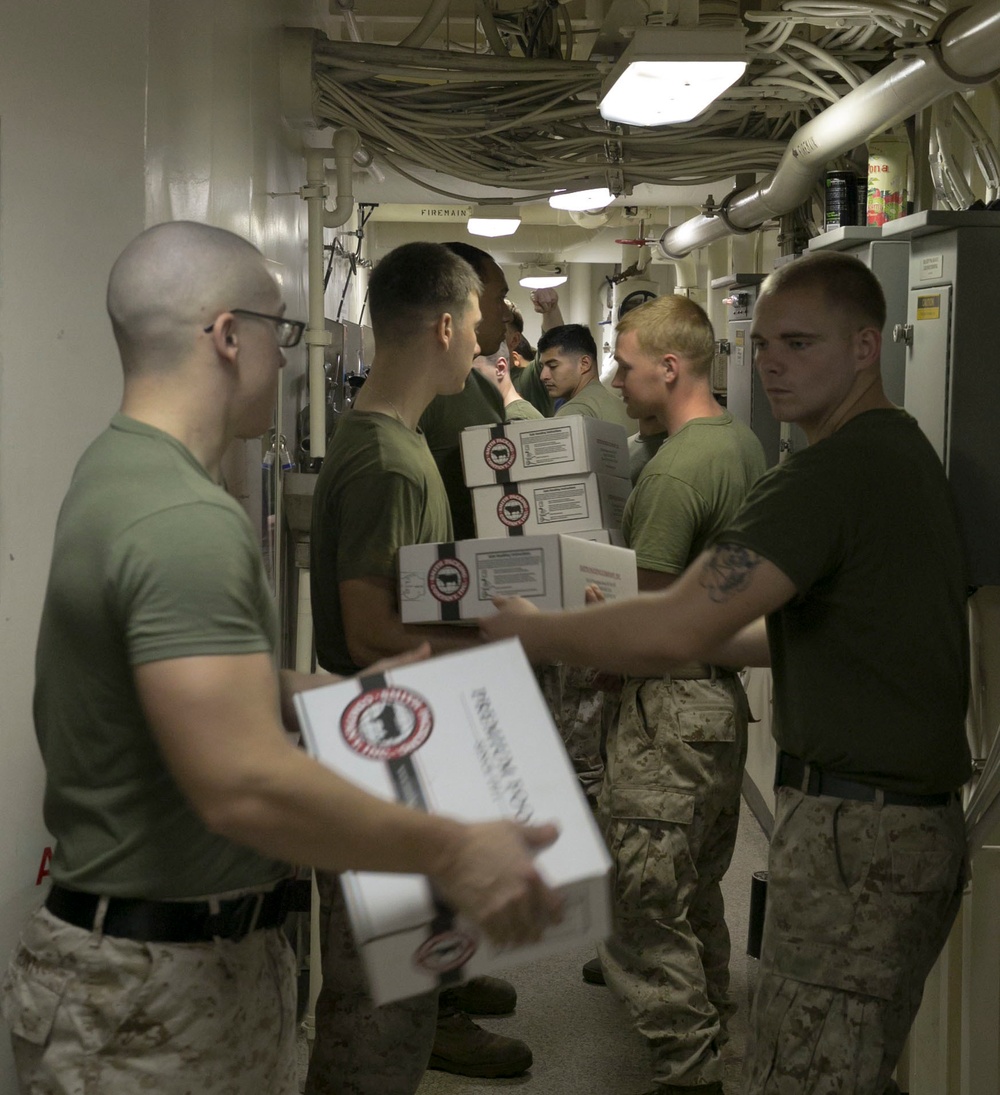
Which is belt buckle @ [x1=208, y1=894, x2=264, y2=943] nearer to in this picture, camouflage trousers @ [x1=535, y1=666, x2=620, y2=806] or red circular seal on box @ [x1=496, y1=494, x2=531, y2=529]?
red circular seal on box @ [x1=496, y1=494, x2=531, y2=529]

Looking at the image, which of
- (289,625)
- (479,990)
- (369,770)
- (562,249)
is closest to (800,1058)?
(369,770)

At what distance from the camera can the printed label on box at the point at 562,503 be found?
2.62 m

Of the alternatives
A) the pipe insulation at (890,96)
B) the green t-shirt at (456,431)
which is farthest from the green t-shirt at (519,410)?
the green t-shirt at (456,431)

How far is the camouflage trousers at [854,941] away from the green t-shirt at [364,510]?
859 millimetres

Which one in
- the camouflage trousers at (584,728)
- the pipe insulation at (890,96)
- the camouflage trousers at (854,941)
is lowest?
the camouflage trousers at (584,728)

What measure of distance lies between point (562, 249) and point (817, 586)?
312 inches

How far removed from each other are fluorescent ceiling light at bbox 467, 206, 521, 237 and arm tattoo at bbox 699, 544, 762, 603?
15.4 ft

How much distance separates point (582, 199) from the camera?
5008 mm

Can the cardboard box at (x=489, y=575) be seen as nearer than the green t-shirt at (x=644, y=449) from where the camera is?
Yes

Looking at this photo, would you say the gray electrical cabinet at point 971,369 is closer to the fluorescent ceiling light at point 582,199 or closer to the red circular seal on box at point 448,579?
the red circular seal on box at point 448,579

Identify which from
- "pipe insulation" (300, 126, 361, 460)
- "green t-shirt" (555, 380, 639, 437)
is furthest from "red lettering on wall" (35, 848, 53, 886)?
"green t-shirt" (555, 380, 639, 437)

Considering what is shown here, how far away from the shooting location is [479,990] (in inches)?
124

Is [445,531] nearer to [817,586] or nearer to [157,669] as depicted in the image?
[817,586]

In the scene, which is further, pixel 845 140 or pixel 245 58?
pixel 845 140
